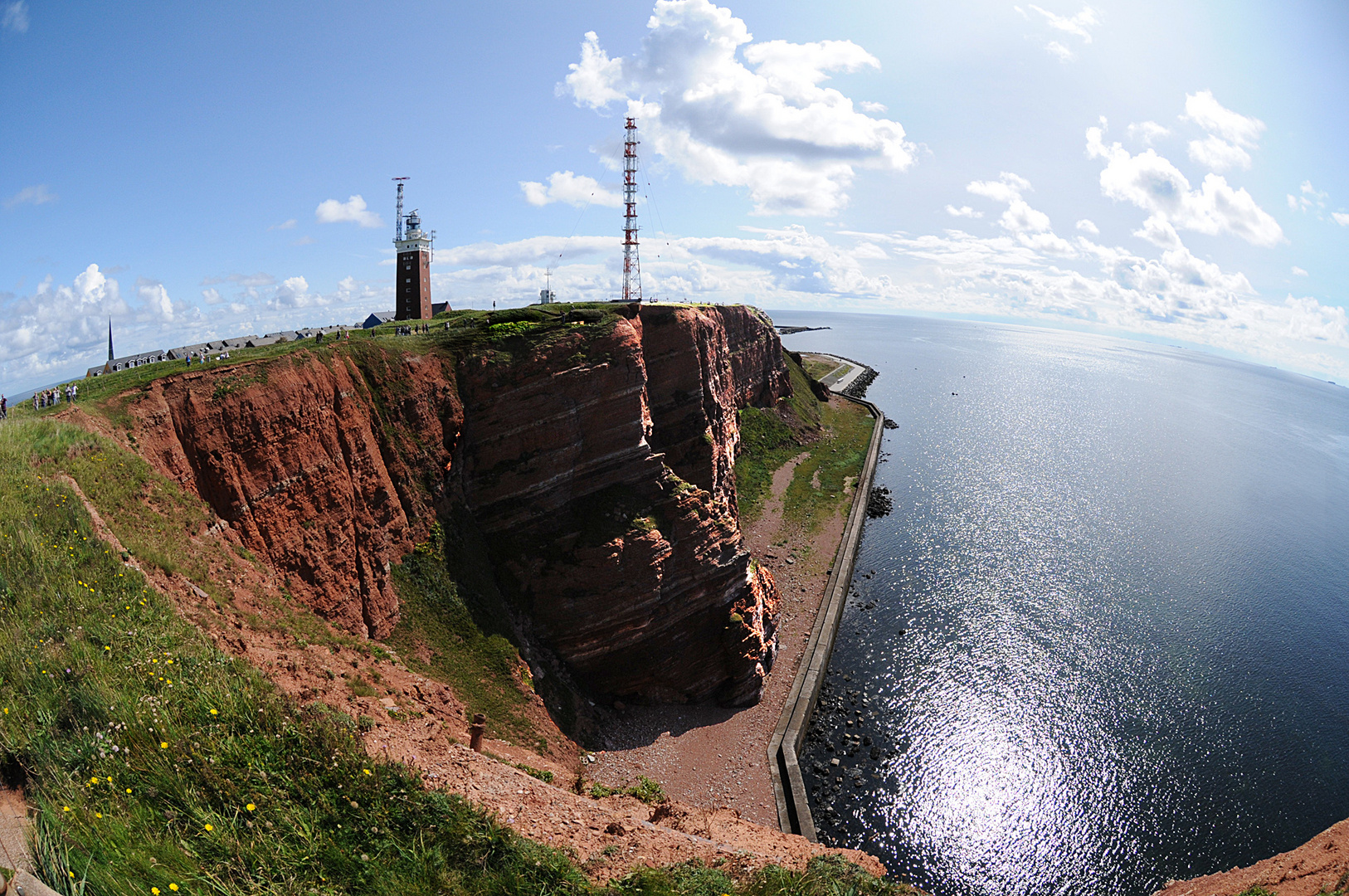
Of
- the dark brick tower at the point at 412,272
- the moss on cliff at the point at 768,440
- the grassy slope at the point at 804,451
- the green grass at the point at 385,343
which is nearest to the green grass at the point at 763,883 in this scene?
the green grass at the point at 385,343

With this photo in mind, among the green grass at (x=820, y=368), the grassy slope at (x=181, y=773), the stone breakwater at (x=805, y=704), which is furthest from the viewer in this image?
the green grass at (x=820, y=368)

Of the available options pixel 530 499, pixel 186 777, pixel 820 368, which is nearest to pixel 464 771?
pixel 186 777

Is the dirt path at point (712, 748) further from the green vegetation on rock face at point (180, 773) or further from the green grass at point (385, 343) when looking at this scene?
the green grass at point (385, 343)

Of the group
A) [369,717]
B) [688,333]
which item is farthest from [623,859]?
[688,333]

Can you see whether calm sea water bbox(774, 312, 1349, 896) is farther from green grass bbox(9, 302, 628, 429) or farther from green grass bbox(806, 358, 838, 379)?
green grass bbox(806, 358, 838, 379)

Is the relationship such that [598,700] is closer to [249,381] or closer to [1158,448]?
[249,381]
